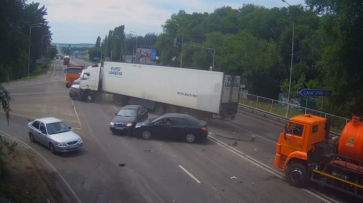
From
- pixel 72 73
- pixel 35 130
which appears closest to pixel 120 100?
pixel 35 130

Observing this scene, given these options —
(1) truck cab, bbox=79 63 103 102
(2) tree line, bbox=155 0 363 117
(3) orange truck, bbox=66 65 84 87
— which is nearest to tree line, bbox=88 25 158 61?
(2) tree line, bbox=155 0 363 117

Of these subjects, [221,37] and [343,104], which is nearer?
[343,104]

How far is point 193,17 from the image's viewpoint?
87000 mm

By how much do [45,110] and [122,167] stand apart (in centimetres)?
1441

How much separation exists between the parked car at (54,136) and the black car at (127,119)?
292cm

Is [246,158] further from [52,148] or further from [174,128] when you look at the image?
[52,148]

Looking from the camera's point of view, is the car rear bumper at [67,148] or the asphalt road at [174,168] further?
the car rear bumper at [67,148]

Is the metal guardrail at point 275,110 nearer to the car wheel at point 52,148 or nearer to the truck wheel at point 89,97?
the truck wheel at point 89,97

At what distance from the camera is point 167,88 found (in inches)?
1001

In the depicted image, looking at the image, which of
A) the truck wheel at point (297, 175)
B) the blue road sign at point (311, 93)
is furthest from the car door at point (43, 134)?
the blue road sign at point (311, 93)

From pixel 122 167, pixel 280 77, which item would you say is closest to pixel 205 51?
pixel 280 77

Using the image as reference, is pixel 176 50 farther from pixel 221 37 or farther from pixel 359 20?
pixel 359 20

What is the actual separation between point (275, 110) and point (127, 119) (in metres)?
14.4

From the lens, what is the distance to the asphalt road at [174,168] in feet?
38.0
